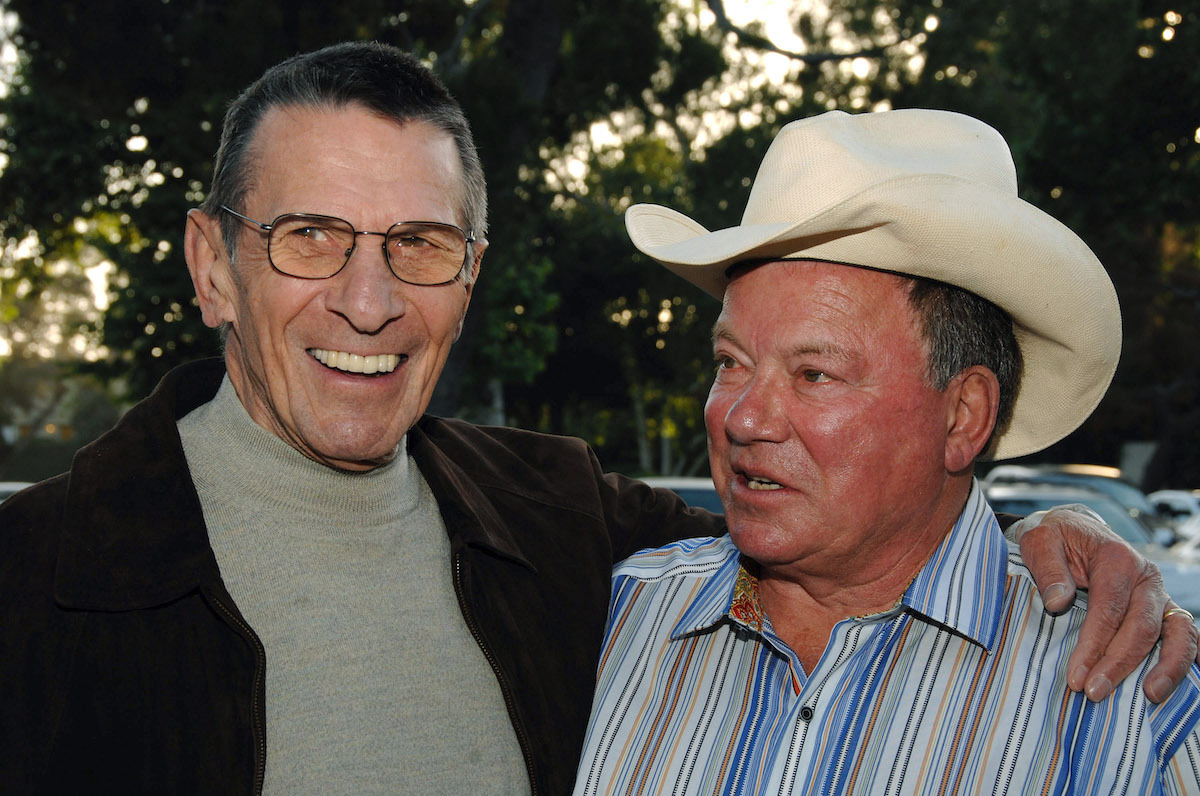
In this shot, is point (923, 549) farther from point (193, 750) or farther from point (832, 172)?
point (193, 750)

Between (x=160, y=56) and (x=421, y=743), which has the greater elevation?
(x=160, y=56)

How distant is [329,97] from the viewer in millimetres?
2490

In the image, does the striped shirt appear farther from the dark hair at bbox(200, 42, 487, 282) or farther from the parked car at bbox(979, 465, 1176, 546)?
the parked car at bbox(979, 465, 1176, 546)

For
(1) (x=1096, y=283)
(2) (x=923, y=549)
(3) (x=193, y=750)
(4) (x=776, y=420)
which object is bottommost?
(3) (x=193, y=750)

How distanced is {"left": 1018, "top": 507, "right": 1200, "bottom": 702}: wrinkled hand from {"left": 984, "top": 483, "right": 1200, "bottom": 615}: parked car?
5836mm

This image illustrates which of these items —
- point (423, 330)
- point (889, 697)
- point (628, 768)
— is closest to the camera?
point (889, 697)

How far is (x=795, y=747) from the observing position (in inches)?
85.9

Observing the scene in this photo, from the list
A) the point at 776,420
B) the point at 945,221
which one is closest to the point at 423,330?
the point at 776,420

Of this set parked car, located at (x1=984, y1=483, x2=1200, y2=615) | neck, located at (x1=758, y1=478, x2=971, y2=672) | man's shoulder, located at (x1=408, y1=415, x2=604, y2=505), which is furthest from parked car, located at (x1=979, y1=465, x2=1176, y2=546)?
neck, located at (x1=758, y1=478, x2=971, y2=672)

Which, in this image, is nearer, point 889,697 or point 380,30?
point 889,697

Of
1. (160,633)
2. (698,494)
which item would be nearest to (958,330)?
(160,633)

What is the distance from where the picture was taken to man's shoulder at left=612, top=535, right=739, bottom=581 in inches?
107

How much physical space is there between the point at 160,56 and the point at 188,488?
9991 millimetres

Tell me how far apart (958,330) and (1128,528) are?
28.8 ft
